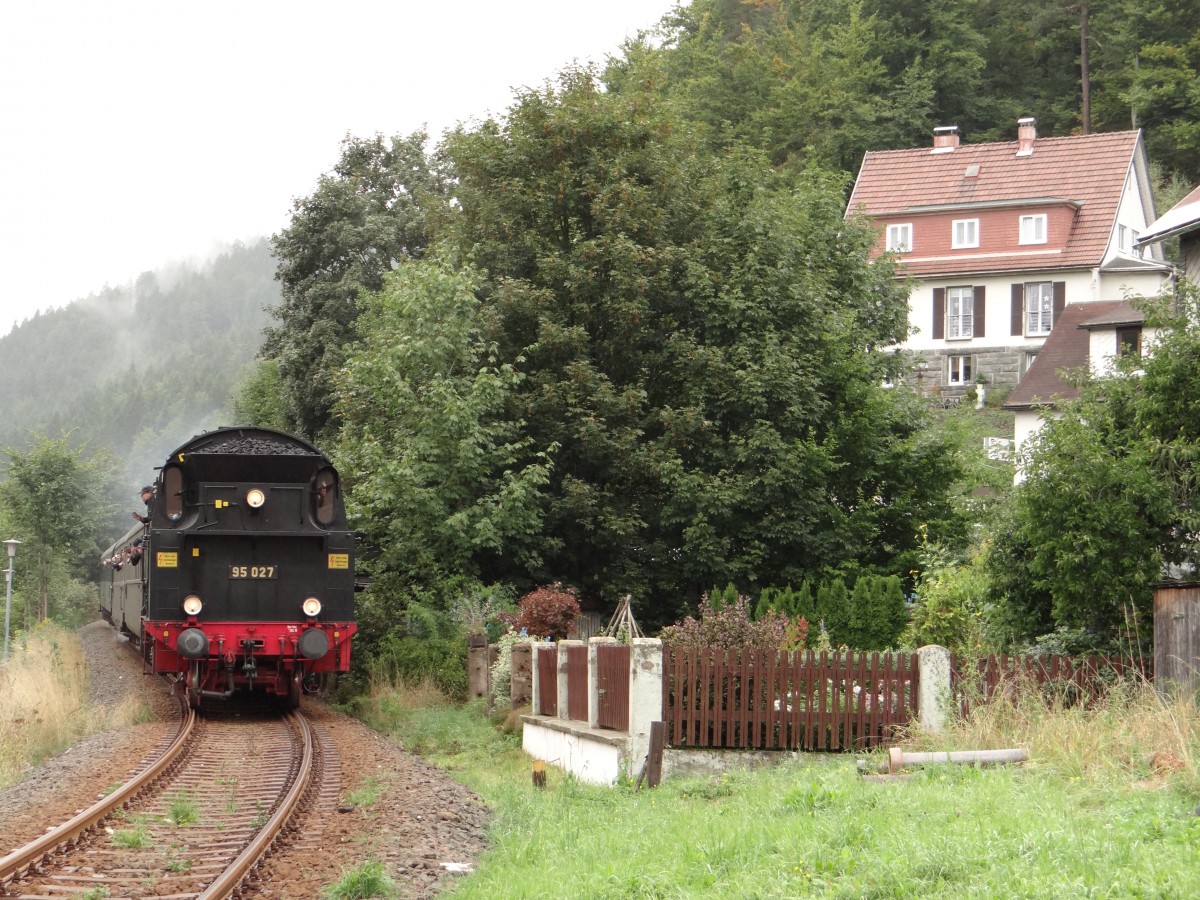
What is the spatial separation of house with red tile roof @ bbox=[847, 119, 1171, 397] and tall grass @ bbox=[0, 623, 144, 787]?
116ft

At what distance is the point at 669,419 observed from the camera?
90.3 feet

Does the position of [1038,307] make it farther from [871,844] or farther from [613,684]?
[871,844]

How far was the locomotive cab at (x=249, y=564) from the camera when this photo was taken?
19828 millimetres

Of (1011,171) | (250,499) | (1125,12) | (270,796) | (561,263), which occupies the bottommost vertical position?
(270,796)

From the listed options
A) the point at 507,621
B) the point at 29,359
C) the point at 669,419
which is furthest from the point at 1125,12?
the point at 29,359

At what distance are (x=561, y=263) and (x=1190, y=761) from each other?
20169 mm

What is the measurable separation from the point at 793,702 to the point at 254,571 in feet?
28.9

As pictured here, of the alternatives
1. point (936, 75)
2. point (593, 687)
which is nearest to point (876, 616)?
point (593, 687)

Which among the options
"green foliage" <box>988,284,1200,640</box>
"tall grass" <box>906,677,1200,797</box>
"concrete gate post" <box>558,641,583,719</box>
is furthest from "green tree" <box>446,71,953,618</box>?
"tall grass" <box>906,677,1200,797</box>

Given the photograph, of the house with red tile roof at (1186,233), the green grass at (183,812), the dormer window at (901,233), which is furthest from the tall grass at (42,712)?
the dormer window at (901,233)

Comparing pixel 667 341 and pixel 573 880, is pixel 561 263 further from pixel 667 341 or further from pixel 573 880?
pixel 573 880

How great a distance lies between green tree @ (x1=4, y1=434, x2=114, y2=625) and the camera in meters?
49.4

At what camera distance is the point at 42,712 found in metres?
20.2

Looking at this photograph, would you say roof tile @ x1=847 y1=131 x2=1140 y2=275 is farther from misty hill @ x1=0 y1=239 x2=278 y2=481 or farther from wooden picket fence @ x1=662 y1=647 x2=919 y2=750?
misty hill @ x1=0 y1=239 x2=278 y2=481
